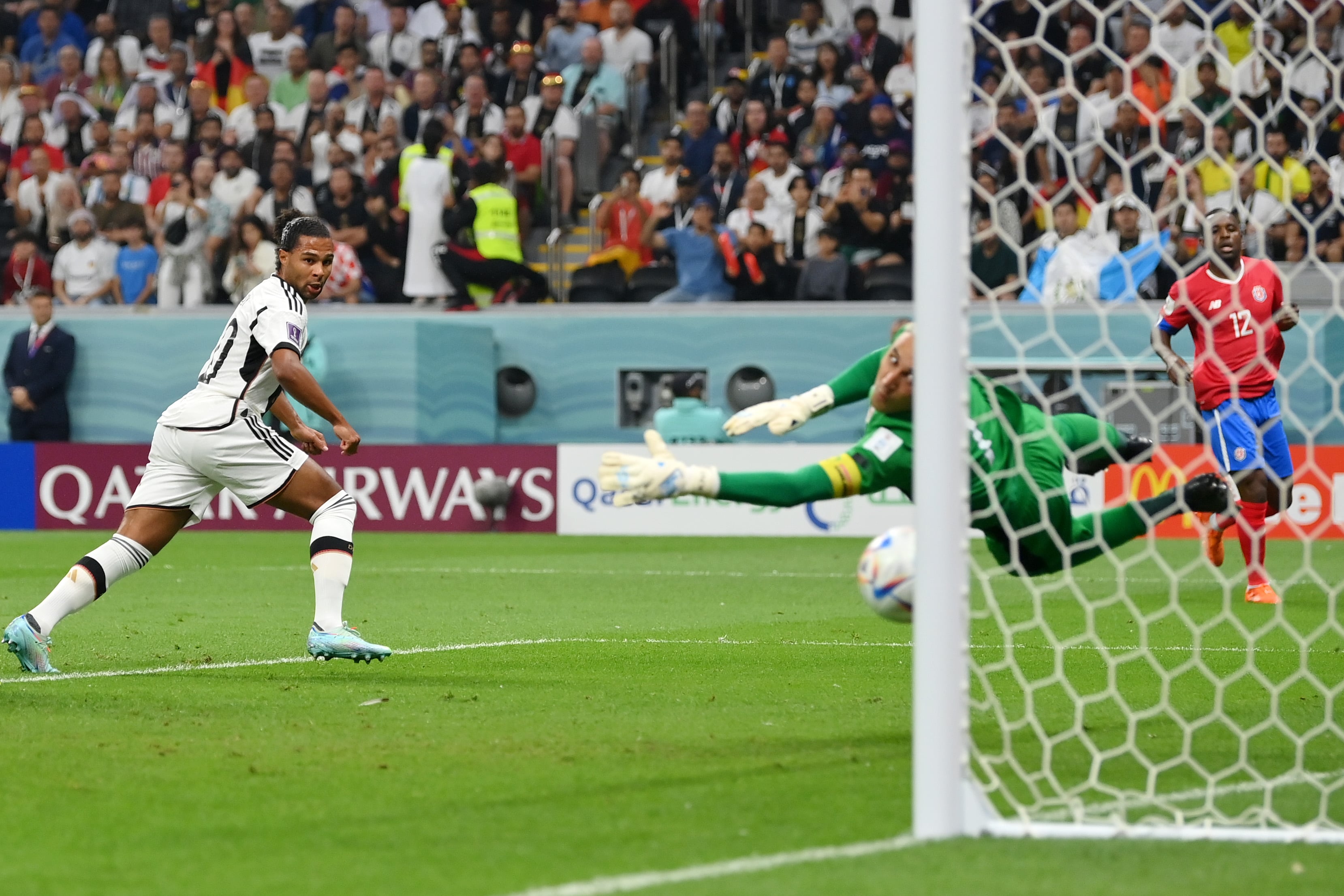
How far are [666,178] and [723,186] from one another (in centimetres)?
66

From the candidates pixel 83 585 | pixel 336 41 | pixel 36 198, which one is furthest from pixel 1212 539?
pixel 36 198

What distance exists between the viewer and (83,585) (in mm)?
7453

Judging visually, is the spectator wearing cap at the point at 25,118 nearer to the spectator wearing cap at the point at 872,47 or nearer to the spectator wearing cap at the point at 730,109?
the spectator wearing cap at the point at 730,109

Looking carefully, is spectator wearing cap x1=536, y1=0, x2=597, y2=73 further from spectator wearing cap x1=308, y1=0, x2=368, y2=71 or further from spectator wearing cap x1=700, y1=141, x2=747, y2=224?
spectator wearing cap x1=700, y1=141, x2=747, y2=224

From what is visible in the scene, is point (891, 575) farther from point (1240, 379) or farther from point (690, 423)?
point (690, 423)

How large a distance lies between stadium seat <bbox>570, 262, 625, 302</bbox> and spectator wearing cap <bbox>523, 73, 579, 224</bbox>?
79cm

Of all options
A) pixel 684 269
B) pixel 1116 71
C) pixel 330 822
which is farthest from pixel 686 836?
pixel 684 269

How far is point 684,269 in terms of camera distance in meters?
19.1

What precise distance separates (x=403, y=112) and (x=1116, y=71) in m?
8.71

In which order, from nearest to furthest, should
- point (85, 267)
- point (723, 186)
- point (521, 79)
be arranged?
point (723, 186) < point (85, 267) < point (521, 79)

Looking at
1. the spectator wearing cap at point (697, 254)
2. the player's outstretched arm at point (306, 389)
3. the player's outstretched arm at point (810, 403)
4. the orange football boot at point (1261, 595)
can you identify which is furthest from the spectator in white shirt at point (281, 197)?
the player's outstretched arm at point (810, 403)

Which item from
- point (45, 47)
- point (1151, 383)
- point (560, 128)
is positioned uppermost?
point (45, 47)

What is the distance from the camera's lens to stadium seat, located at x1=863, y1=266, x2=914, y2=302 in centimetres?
1838

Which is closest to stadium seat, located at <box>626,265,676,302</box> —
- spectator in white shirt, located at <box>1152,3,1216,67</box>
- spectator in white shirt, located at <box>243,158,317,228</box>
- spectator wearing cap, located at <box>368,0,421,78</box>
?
spectator in white shirt, located at <box>243,158,317,228</box>
